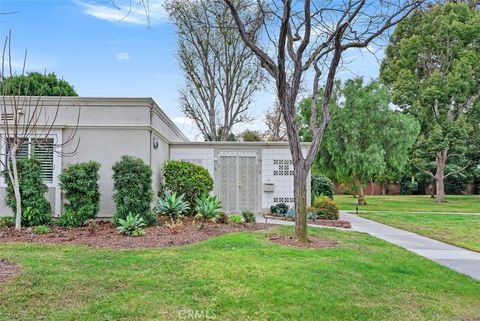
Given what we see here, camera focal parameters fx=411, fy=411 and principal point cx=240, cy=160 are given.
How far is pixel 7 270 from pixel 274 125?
2687 centimetres

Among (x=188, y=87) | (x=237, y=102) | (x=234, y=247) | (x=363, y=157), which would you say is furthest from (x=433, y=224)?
(x=188, y=87)

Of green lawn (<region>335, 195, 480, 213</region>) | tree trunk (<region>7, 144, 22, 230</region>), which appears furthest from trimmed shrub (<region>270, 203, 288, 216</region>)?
green lawn (<region>335, 195, 480, 213</region>)

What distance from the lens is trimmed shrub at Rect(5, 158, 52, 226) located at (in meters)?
9.86

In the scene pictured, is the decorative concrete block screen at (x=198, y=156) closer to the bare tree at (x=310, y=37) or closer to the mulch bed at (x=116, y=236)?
the mulch bed at (x=116, y=236)

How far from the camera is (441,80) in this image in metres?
26.1

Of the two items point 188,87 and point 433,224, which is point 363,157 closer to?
point 433,224

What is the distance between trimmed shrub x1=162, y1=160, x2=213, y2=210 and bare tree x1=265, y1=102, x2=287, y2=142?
18.6 meters

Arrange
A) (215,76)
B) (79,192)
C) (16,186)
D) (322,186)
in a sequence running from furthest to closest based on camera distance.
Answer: (215,76) < (322,186) < (79,192) < (16,186)

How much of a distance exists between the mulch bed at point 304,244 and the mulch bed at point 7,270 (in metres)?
4.69

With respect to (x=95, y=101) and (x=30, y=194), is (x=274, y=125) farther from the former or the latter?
(x=30, y=194)

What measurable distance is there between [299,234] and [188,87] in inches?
758

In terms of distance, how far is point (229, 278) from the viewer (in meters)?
5.46

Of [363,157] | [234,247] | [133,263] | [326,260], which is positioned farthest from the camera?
[363,157]

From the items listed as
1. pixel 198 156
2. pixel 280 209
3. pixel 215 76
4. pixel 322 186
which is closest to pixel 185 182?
pixel 198 156
